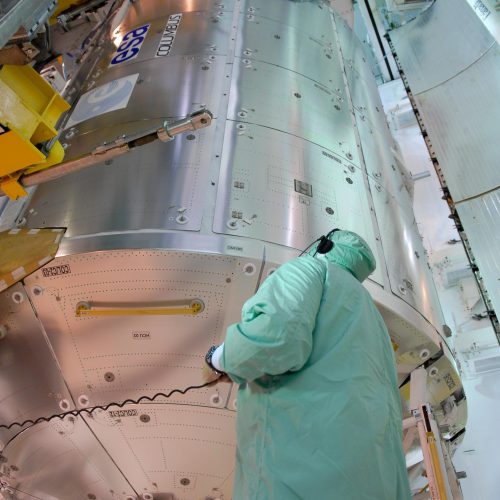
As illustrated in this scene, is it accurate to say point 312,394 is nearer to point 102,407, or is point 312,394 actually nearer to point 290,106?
point 102,407

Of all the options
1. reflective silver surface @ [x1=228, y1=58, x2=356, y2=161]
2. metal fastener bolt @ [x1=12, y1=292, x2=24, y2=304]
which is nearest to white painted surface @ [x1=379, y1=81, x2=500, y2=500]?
reflective silver surface @ [x1=228, y1=58, x2=356, y2=161]

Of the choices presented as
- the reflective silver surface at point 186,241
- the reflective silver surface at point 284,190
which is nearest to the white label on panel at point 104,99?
the reflective silver surface at point 186,241

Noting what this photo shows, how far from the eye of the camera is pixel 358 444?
72.1 inches

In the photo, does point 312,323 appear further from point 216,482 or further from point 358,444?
point 216,482

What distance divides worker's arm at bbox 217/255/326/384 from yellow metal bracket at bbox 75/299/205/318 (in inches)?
32.0

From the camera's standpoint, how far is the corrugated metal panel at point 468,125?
6.68 metres

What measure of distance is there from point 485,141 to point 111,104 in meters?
4.98

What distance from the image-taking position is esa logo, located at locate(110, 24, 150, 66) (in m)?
4.29

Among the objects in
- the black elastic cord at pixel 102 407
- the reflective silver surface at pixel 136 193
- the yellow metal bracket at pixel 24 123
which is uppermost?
the yellow metal bracket at pixel 24 123

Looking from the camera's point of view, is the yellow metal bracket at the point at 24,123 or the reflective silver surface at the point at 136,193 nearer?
the yellow metal bracket at the point at 24,123

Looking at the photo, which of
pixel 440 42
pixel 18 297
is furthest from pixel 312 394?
pixel 440 42

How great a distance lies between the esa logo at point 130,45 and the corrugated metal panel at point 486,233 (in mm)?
4182

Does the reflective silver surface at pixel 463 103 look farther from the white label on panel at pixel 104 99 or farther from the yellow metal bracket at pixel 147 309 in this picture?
the white label on panel at pixel 104 99

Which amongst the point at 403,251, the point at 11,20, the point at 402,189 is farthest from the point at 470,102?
the point at 11,20
